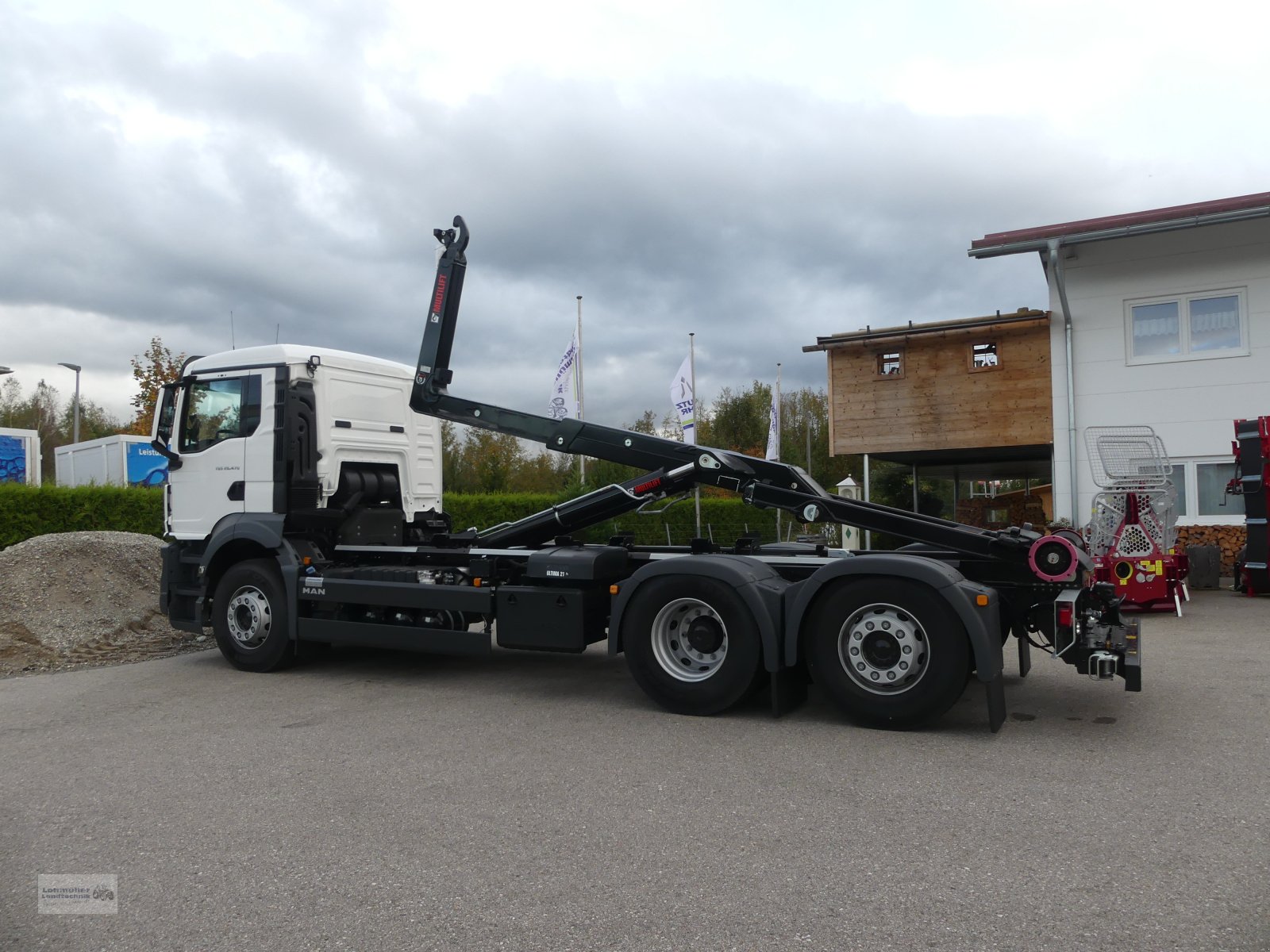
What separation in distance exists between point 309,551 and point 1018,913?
7030 millimetres

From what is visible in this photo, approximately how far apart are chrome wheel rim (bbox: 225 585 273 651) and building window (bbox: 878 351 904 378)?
1492 cm

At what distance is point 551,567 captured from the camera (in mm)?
7477

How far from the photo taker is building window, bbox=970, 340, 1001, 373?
18.9 meters

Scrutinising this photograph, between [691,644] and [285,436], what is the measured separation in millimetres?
4466

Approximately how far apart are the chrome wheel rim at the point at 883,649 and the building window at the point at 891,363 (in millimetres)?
14833

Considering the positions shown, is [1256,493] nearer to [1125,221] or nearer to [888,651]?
[1125,221]

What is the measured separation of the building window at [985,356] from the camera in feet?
62.1

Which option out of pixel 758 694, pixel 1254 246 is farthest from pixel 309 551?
pixel 1254 246

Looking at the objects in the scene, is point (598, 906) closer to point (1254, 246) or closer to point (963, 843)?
point (963, 843)

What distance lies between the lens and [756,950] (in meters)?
3.10

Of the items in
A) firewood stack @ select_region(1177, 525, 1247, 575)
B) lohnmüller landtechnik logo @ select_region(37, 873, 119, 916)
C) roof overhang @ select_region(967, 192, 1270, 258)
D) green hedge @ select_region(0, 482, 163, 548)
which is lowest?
lohnmüller landtechnik logo @ select_region(37, 873, 119, 916)

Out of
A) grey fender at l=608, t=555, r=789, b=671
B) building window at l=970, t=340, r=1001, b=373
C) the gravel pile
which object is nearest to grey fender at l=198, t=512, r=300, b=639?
the gravel pile

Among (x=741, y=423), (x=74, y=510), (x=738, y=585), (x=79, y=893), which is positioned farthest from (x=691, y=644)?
(x=741, y=423)

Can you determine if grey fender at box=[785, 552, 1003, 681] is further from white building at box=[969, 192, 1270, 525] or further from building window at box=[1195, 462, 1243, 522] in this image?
building window at box=[1195, 462, 1243, 522]
